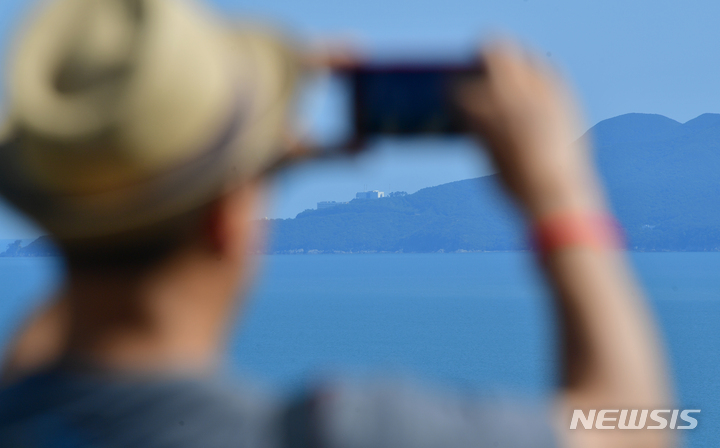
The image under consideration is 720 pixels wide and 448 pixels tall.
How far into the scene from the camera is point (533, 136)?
107 centimetres

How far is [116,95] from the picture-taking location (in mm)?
1043

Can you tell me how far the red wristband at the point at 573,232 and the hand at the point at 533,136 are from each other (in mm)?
12

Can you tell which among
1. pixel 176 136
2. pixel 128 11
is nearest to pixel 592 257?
pixel 176 136

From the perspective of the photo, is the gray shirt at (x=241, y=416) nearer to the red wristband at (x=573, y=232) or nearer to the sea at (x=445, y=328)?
the red wristband at (x=573, y=232)

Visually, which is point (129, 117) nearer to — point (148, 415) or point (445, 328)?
point (148, 415)

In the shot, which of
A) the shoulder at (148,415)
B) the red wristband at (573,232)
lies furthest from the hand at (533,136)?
the shoulder at (148,415)

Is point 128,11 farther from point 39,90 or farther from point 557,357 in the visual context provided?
point 557,357

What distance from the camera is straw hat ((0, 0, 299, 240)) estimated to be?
105cm

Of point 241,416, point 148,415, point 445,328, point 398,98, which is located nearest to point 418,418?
point 241,416

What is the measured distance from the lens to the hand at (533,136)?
3.51 ft

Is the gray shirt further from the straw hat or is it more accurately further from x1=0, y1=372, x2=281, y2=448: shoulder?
the straw hat

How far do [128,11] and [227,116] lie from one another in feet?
0.63

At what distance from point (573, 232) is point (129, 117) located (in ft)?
1.90

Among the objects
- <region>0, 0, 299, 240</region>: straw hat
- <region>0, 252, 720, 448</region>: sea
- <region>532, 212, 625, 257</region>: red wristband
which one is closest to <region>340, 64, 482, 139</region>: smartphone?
<region>0, 0, 299, 240</region>: straw hat
